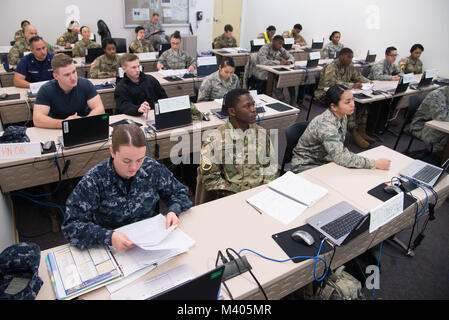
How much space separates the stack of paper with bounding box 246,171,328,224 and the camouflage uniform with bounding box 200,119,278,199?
26 cm

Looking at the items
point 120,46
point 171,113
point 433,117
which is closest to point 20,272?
point 171,113

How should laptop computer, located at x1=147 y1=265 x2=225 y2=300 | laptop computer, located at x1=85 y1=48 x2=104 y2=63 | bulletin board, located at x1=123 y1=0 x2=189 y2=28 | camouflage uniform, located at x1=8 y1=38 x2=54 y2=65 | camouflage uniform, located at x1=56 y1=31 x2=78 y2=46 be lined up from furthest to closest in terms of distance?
1. bulletin board, located at x1=123 y1=0 x2=189 y2=28
2. camouflage uniform, located at x1=56 y1=31 x2=78 y2=46
3. camouflage uniform, located at x1=8 y1=38 x2=54 y2=65
4. laptop computer, located at x1=85 y1=48 x2=104 y2=63
5. laptop computer, located at x1=147 y1=265 x2=225 y2=300

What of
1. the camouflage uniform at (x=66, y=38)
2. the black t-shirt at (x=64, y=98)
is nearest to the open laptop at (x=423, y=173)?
the black t-shirt at (x=64, y=98)

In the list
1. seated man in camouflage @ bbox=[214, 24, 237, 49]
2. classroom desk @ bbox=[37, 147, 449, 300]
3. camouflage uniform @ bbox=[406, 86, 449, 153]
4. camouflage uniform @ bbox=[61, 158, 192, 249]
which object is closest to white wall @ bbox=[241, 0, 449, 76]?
seated man in camouflage @ bbox=[214, 24, 237, 49]

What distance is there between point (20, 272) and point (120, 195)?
0.49m

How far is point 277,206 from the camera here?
168 centimetres

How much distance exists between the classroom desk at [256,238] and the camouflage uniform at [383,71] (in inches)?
131

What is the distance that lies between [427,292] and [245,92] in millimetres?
1918

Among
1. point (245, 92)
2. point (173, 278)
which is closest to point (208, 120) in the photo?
point (245, 92)

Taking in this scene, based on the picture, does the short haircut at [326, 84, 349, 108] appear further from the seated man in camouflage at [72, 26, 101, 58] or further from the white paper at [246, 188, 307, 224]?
the seated man in camouflage at [72, 26, 101, 58]

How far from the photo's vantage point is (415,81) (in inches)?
197

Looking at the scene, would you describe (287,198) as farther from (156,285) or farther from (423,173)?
(423,173)

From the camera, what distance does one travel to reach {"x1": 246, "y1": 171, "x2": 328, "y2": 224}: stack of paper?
164 centimetres
